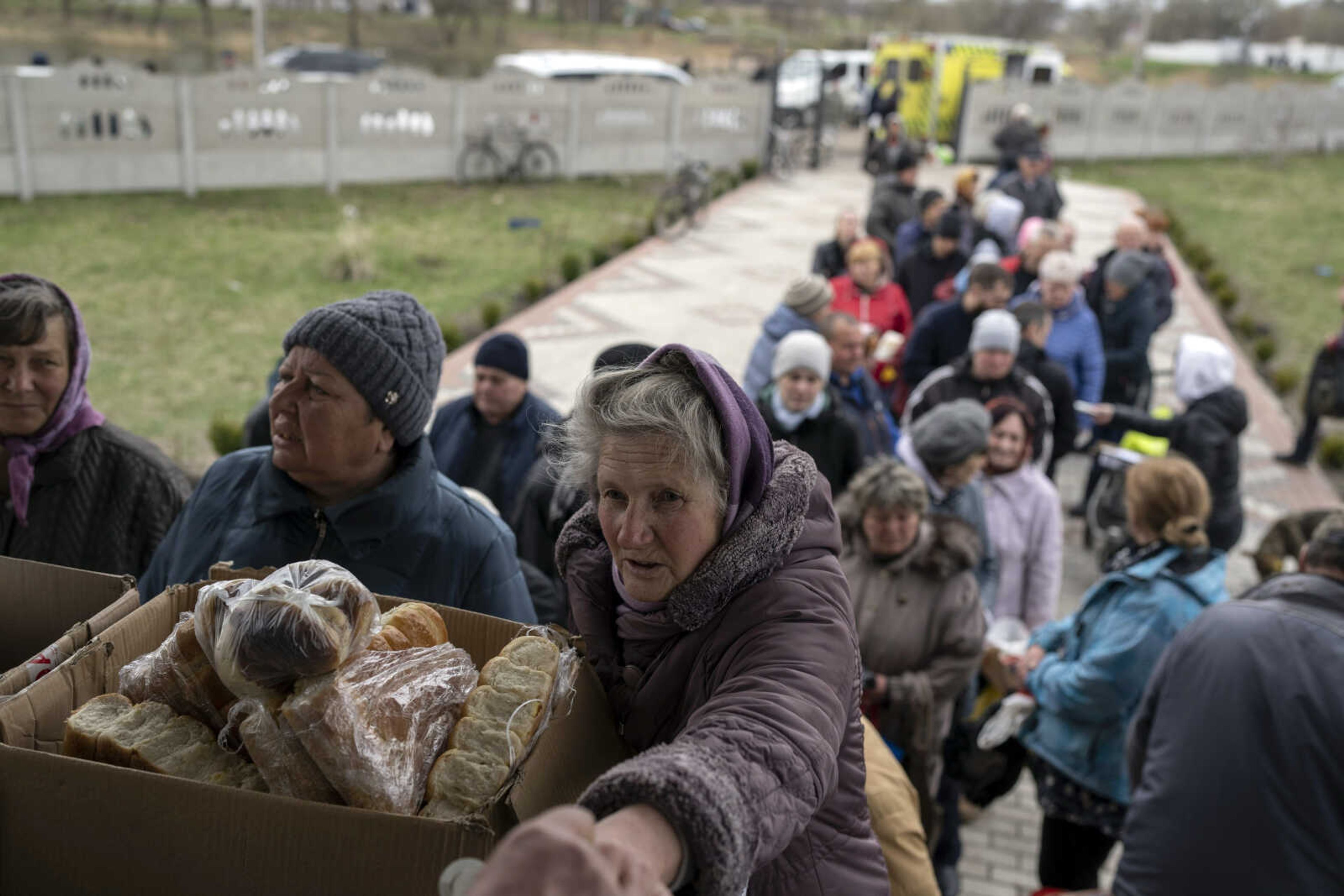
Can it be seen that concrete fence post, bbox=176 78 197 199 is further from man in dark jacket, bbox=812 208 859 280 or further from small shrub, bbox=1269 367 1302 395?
small shrub, bbox=1269 367 1302 395

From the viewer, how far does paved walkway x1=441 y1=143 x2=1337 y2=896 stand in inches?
211

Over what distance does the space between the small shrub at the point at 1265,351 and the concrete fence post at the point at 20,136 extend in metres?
15.7

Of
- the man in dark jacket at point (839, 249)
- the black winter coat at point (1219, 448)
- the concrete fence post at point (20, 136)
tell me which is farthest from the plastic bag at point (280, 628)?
the concrete fence post at point (20, 136)

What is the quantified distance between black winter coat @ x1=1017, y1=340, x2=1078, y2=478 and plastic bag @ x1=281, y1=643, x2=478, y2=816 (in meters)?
5.53

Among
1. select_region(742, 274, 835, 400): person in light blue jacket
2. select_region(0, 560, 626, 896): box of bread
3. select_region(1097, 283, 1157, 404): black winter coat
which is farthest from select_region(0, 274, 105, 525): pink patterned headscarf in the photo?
select_region(1097, 283, 1157, 404): black winter coat

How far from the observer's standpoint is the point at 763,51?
48344 millimetres

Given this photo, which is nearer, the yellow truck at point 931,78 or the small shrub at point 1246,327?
the small shrub at point 1246,327

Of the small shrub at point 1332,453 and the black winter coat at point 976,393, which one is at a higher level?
the black winter coat at point 976,393

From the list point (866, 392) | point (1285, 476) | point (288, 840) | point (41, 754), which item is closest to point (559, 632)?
point (288, 840)

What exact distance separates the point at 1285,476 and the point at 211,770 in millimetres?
10363

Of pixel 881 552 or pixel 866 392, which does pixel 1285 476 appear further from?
pixel 881 552

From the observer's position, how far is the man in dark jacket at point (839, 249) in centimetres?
891

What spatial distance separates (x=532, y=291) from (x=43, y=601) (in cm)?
1179

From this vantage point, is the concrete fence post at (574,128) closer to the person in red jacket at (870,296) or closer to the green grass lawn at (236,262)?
the green grass lawn at (236,262)
